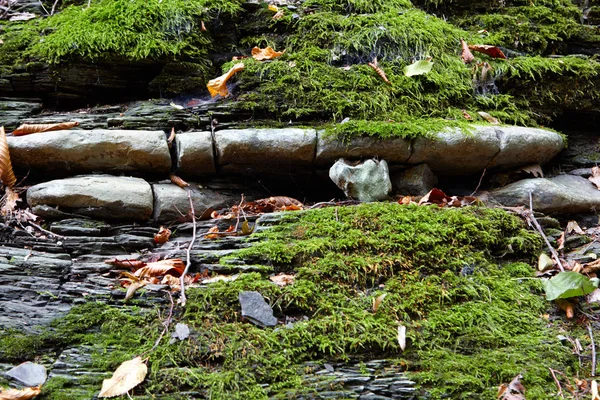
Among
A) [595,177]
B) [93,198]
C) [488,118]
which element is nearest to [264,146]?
[93,198]

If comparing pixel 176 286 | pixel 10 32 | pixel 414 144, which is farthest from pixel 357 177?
pixel 10 32

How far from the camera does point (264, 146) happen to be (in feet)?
13.2

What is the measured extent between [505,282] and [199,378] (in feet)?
6.53

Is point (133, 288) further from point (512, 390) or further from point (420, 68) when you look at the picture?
point (420, 68)

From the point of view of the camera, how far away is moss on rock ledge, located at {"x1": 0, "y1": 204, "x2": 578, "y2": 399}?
243cm

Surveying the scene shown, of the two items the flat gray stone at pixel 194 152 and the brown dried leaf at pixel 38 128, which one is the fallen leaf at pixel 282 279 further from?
the brown dried leaf at pixel 38 128

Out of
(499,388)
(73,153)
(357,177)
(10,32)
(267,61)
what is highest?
(10,32)

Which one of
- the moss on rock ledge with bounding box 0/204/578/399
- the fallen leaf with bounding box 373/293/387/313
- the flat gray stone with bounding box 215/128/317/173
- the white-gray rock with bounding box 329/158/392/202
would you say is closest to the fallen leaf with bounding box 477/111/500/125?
the white-gray rock with bounding box 329/158/392/202

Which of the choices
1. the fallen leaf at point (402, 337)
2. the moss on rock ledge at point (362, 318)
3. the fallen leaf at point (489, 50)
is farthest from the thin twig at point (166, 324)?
the fallen leaf at point (489, 50)

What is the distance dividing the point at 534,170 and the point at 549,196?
1.35ft

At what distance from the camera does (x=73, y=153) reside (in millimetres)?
3863

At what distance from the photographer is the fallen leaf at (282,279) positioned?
2943 mm

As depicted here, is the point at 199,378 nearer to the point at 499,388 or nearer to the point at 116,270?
the point at 116,270

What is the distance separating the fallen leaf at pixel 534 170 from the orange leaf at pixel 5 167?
4325mm
